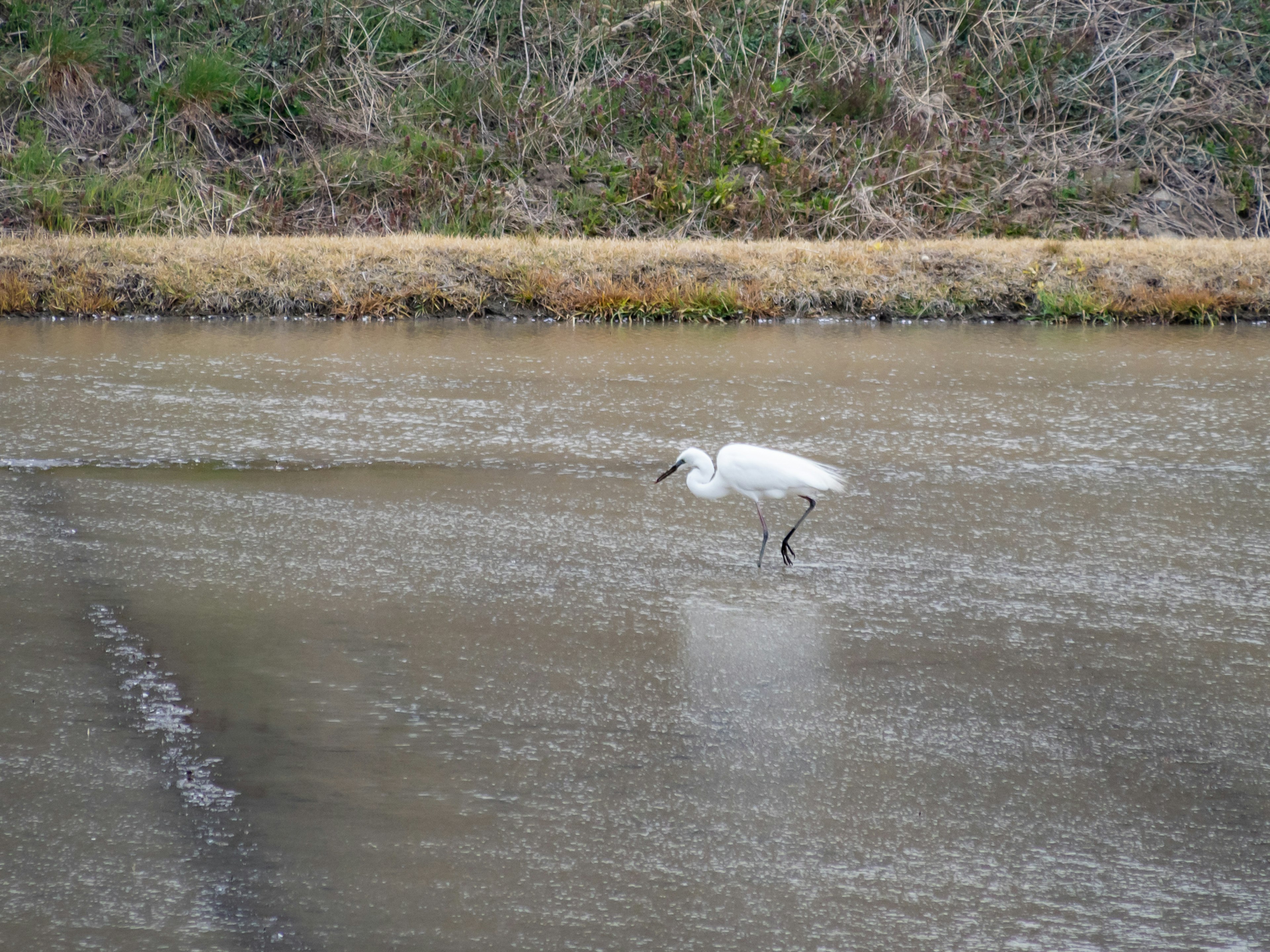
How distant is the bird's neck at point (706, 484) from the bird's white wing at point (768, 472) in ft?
0.31

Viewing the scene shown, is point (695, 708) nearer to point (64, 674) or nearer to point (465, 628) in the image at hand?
point (465, 628)

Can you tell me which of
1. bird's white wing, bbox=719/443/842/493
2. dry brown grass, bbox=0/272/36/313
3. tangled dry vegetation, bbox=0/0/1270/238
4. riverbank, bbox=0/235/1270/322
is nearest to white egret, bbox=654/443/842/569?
bird's white wing, bbox=719/443/842/493

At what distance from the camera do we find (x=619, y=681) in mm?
3742

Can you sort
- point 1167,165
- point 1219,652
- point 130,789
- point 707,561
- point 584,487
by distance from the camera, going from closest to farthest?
1. point 130,789
2. point 1219,652
3. point 707,561
4. point 584,487
5. point 1167,165

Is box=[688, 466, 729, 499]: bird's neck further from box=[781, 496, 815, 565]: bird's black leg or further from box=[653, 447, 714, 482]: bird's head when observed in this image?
box=[781, 496, 815, 565]: bird's black leg

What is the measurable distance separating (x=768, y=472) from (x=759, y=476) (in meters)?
0.04

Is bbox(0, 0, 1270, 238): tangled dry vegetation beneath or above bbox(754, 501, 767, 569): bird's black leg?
above

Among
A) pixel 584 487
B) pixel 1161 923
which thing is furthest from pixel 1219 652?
pixel 584 487

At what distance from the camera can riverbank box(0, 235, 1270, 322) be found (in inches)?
416

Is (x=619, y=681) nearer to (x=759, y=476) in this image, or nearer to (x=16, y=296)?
(x=759, y=476)

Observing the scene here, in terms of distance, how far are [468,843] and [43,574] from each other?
2.40m

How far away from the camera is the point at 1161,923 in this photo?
257 centimetres

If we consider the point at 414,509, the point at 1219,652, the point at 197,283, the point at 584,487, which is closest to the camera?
the point at 1219,652

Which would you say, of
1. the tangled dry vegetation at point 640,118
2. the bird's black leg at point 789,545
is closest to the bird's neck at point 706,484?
the bird's black leg at point 789,545
